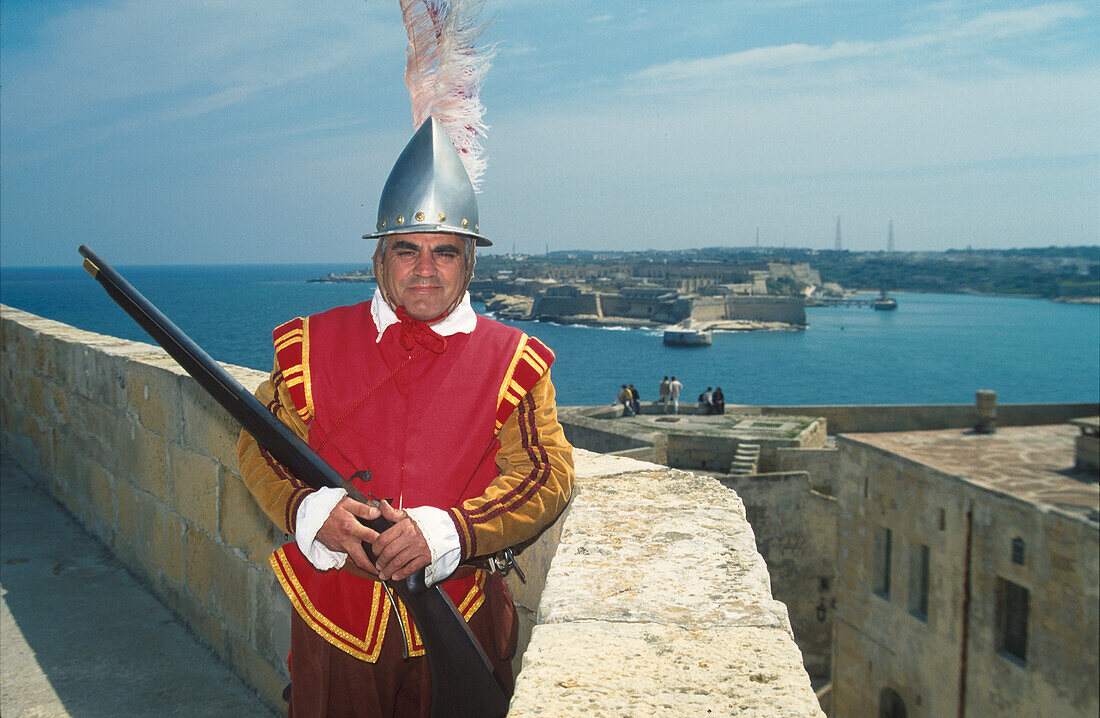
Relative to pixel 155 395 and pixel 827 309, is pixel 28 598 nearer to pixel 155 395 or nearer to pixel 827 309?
pixel 155 395

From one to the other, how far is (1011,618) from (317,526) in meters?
15.7

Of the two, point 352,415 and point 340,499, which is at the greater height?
point 352,415

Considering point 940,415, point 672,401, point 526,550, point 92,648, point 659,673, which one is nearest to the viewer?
point 659,673

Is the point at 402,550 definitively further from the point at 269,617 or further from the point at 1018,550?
the point at 1018,550

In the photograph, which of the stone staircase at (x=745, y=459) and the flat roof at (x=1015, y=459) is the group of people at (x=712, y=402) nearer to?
the stone staircase at (x=745, y=459)

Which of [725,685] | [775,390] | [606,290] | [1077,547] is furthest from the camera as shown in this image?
[606,290]

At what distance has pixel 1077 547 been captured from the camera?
13.0 metres

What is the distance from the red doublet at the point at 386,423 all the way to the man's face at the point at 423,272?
0.07 m

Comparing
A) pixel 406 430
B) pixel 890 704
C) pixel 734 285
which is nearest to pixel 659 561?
pixel 406 430

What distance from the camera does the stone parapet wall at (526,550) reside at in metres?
1.34

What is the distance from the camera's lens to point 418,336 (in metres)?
1.82

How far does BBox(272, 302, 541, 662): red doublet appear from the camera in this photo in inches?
69.5

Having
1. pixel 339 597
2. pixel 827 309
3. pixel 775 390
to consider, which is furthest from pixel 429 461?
pixel 827 309

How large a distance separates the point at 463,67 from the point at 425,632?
124 cm
